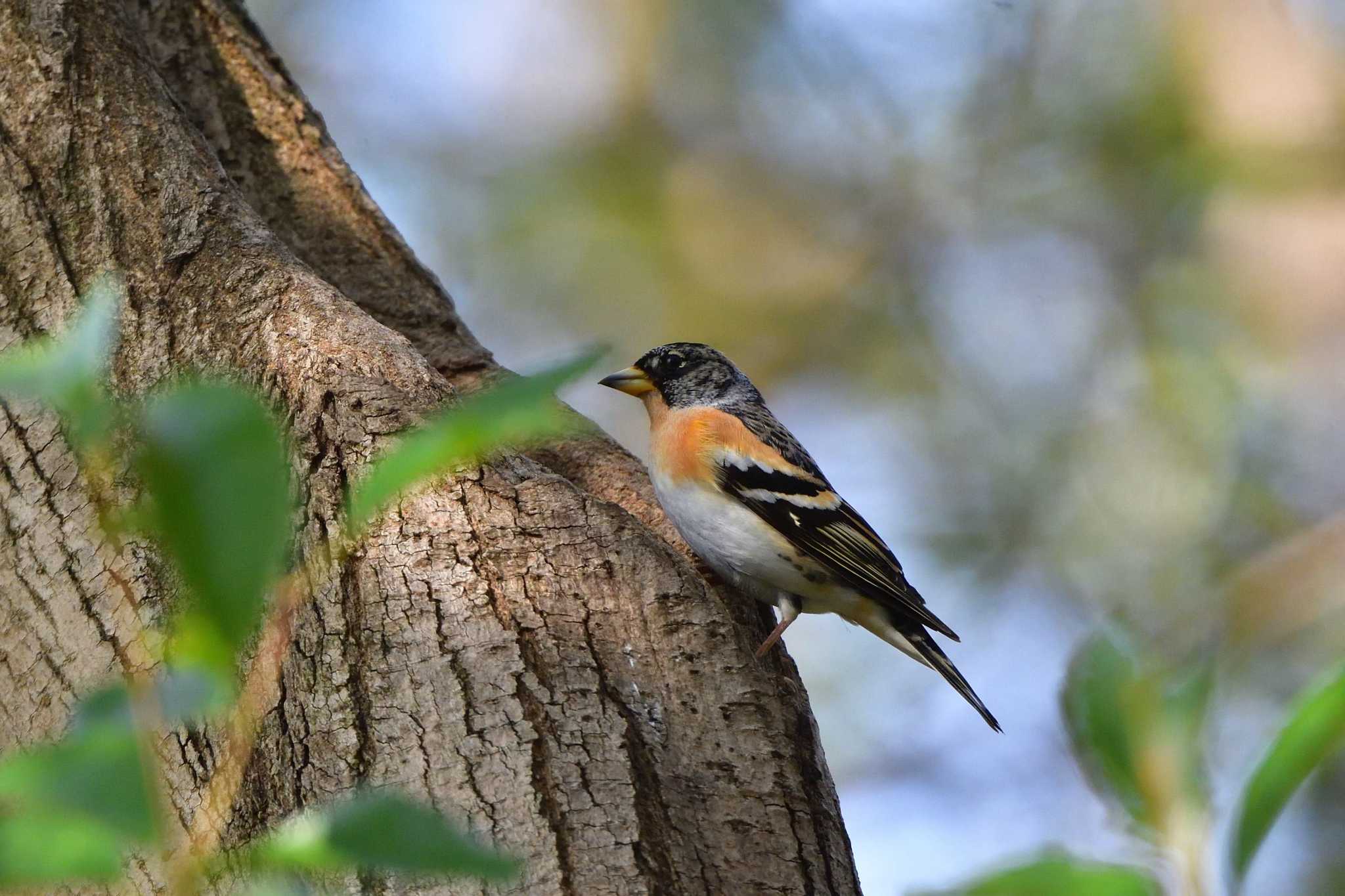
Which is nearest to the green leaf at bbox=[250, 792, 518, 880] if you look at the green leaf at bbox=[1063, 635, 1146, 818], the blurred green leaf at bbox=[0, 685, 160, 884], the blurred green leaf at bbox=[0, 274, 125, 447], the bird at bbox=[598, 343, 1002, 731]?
the blurred green leaf at bbox=[0, 685, 160, 884]

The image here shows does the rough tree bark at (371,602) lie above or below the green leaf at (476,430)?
Answer: above

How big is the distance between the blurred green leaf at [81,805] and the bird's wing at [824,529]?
13.2 feet

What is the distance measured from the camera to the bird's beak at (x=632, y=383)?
585cm

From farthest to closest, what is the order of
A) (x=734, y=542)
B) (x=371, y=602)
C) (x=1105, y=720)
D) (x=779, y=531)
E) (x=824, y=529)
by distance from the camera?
(x=824, y=529), (x=779, y=531), (x=734, y=542), (x=371, y=602), (x=1105, y=720)

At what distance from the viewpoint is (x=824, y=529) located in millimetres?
4867

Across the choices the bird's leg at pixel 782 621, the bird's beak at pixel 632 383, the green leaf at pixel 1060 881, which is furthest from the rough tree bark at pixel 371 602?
the bird's beak at pixel 632 383

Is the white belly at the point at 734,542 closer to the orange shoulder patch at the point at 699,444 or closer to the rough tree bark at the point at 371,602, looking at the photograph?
the orange shoulder patch at the point at 699,444

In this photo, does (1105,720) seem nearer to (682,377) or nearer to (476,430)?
(476,430)

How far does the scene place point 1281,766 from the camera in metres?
0.77

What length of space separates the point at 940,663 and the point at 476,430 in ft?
14.3

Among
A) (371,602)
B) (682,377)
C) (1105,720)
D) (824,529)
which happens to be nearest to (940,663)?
(824,529)

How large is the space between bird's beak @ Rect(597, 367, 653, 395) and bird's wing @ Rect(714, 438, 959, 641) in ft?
3.21

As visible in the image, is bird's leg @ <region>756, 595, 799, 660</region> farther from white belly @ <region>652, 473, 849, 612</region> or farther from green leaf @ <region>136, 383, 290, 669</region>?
green leaf @ <region>136, 383, 290, 669</region>

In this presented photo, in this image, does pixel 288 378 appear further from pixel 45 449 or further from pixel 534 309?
pixel 534 309
